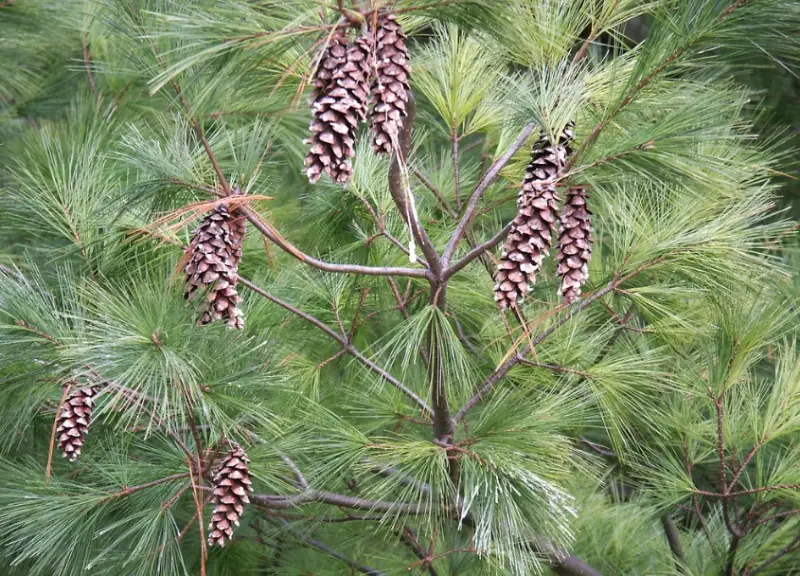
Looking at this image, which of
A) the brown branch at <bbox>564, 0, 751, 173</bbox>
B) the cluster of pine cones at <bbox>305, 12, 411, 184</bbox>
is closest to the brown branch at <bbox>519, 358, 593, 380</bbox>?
the brown branch at <bbox>564, 0, 751, 173</bbox>

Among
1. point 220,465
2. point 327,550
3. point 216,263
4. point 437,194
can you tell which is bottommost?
point 327,550

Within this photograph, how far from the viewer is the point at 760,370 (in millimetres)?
1832

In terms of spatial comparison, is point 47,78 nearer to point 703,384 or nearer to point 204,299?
point 204,299

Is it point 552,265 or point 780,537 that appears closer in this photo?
point 780,537

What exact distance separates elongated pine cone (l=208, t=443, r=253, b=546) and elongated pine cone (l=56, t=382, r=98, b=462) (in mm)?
168

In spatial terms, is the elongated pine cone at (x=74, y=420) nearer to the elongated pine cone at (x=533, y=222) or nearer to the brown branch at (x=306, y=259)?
the brown branch at (x=306, y=259)

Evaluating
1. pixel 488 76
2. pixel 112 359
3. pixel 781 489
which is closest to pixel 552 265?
pixel 488 76

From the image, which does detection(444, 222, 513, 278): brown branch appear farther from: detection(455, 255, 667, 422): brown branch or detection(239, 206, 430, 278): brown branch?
detection(455, 255, 667, 422): brown branch

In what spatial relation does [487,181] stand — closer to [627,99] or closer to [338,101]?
[627,99]

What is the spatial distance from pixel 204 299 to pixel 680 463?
0.74 metres

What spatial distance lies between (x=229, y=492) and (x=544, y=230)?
0.45 metres

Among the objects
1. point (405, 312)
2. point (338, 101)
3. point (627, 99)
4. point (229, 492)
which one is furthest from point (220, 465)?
point (627, 99)

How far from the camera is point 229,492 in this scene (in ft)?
3.69

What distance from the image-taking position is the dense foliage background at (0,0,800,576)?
99 centimetres
